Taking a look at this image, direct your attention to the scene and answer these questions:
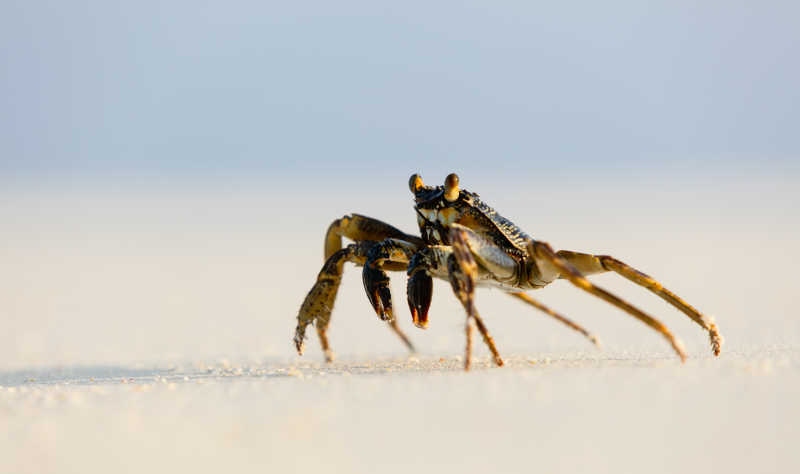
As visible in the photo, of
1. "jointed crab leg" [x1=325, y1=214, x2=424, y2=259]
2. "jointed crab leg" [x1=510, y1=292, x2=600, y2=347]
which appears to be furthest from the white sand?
"jointed crab leg" [x1=325, y1=214, x2=424, y2=259]

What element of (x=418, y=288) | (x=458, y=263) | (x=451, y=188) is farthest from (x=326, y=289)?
(x=458, y=263)

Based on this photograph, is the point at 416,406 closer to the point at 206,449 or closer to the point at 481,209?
the point at 206,449

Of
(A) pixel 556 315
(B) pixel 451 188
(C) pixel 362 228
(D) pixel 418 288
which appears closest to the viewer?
(D) pixel 418 288

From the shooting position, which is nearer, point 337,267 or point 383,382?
point 383,382

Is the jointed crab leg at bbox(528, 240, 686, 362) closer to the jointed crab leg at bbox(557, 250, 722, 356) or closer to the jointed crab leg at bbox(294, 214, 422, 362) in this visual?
the jointed crab leg at bbox(557, 250, 722, 356)

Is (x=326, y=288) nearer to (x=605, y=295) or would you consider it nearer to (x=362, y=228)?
(x=362, y=228)

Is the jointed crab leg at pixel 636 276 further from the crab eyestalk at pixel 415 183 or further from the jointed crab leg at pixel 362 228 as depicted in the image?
the jointed crab leg at pixel 362 228
